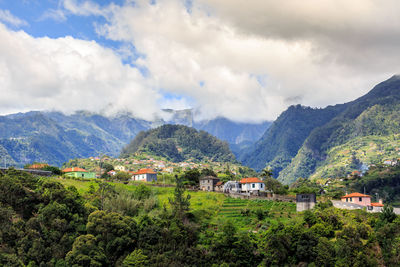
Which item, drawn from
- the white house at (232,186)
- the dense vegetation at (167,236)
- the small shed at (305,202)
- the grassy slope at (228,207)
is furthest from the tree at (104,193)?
the white house at (232,186)

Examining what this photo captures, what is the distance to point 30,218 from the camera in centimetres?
6294

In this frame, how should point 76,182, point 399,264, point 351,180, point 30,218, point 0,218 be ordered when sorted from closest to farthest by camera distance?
point 399,264 → point 0,218 → point 30,218 → point 76,182 → point 351,180

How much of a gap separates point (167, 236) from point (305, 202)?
26.9 meters

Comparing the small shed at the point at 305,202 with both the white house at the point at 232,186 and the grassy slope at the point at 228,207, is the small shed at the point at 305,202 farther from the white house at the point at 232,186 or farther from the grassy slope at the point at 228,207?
the white house at the point at 232,186

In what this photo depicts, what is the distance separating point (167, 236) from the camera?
62125 mm

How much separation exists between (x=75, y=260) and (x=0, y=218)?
13.2m

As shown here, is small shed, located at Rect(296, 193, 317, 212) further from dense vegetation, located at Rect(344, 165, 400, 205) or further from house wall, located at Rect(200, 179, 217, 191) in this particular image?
dense vegetation, located at Rect(344, 165, 400, 205)

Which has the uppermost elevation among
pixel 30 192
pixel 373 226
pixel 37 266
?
pixel 30 192

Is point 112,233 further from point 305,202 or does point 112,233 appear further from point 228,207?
point 305,202

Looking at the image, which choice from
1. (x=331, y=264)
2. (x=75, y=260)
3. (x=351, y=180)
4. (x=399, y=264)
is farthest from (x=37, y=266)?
(x=351, y=180)

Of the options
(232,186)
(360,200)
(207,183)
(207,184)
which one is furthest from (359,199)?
(207,183)

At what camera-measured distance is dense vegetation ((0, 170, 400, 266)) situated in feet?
186

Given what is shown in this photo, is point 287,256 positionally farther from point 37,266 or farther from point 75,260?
point 37,266

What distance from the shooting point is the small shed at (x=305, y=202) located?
243ft
